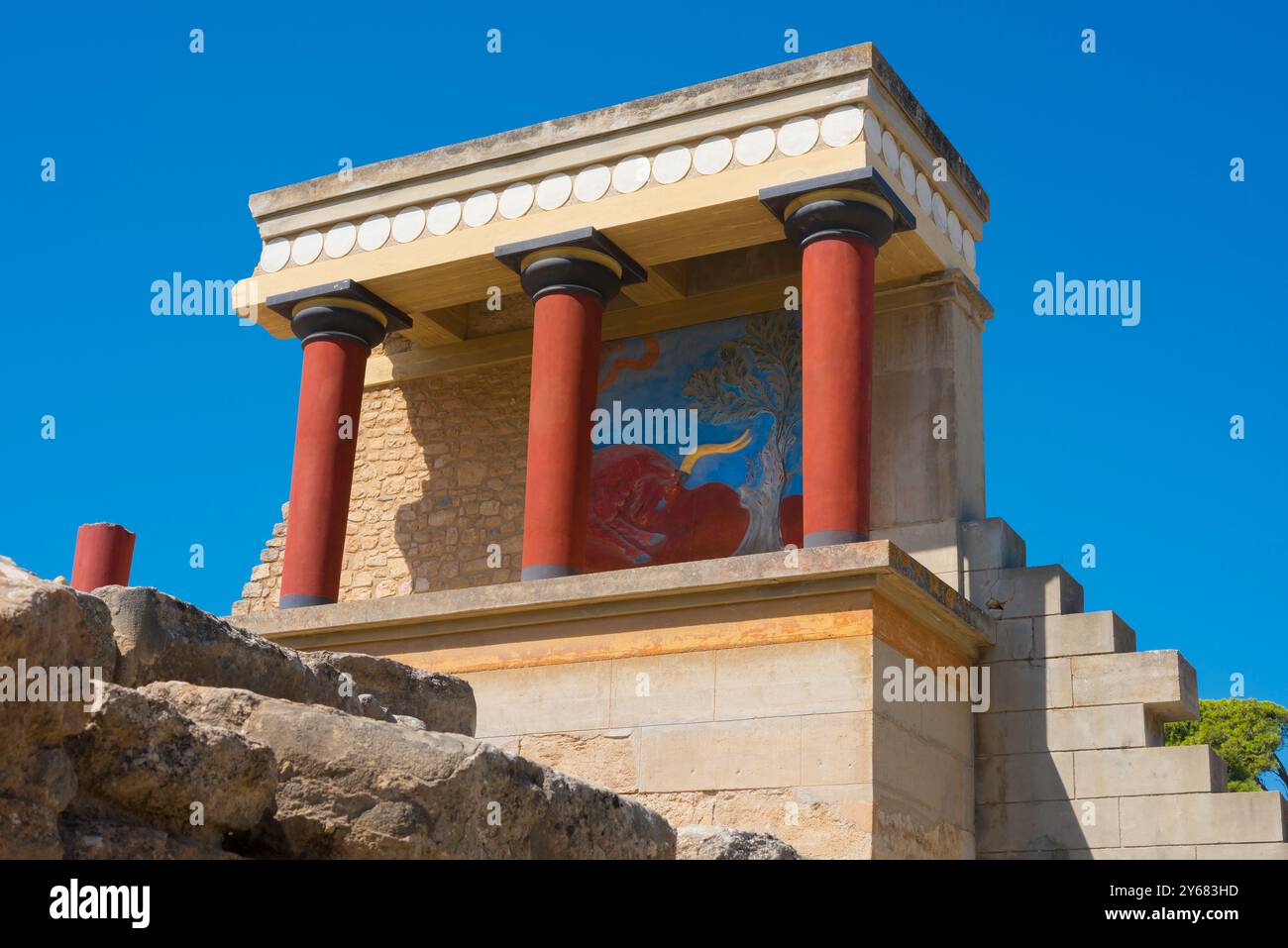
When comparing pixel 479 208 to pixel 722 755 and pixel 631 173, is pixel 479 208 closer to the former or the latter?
pixel 631 173

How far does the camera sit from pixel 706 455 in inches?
541

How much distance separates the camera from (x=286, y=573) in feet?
42.3

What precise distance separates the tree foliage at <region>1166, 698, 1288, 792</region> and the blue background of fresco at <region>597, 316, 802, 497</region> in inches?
1091

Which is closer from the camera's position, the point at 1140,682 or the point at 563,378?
the point at 1140,682

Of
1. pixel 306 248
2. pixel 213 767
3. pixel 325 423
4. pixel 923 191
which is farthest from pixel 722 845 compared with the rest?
pixel 306 248

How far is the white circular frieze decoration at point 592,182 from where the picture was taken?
1271 centimetres

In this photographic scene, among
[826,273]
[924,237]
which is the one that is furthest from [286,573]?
[924,237]

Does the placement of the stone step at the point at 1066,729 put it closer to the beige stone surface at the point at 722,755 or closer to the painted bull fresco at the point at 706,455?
the beige stone surface at the point at 722,755

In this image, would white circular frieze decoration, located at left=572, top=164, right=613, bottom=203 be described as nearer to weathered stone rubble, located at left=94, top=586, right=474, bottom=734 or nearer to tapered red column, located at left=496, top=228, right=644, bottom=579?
tapered red column, located at left=496, top=228, right=644, bottom=579

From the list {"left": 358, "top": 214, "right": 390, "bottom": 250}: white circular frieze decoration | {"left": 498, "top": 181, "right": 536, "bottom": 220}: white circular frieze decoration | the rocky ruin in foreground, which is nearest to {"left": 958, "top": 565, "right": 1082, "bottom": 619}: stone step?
{"left": 498, "top": 181, "right": 536, "bottom": 220}: white circular frieze decoration

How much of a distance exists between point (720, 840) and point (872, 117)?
781cm

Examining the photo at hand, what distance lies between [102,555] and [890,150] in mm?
9126

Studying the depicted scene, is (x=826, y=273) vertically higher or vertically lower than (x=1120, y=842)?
higher

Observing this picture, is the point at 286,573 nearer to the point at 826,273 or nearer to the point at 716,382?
the point at 716,382
